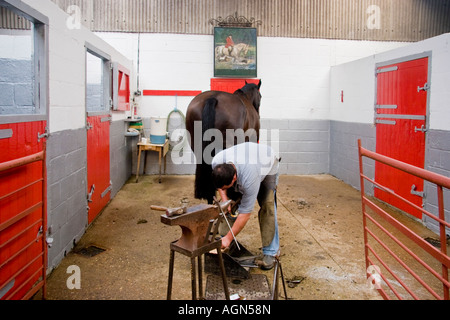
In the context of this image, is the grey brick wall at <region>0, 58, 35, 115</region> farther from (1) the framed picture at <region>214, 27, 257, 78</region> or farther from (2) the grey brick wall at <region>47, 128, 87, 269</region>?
(1) the framed picture at <region>214, 27, 257, 78</region>

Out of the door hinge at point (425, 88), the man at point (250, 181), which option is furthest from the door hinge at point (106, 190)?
the door hinge at point (425, 88)

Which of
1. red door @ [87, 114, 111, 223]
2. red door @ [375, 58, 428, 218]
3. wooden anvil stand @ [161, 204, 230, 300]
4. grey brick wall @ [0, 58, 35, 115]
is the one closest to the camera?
wooden anvil stand @ [161, 204, 230, 300]

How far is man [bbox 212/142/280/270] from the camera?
2.02 metres

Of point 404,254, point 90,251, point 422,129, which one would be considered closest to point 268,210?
point 404,254

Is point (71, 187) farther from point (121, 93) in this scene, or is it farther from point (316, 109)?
point (316, 109)

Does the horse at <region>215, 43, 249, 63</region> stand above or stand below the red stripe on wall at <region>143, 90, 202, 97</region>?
above

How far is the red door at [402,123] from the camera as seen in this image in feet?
12.8

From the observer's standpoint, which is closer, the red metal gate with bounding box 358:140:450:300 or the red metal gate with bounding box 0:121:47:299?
the red metal gate with bounding box 358:140:450:300

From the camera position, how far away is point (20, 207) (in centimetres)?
214

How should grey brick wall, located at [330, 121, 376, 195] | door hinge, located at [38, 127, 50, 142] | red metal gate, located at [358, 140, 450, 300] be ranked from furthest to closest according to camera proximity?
1. grey brick wall, located at [330, 121, 376, 195]
2. door hinge, located at [38, 127, 50, 142]
3. red metal gate, located at [358, 140, 450, 300]

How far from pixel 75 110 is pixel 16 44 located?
195 cm

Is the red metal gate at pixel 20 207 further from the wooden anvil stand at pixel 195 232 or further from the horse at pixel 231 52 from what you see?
the horse at pixel 231 52

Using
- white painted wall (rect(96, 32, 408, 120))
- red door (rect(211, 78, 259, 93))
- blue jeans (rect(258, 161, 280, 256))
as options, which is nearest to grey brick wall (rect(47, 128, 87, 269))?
blue jeans (rect(258, 161, 280, 256))

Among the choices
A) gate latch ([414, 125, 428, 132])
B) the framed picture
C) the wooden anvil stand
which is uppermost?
the framed picture
